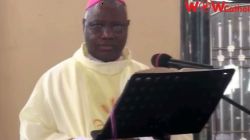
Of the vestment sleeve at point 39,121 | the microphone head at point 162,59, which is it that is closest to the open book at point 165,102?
the microphone head at point 162,59

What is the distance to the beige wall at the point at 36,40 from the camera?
2.73 m

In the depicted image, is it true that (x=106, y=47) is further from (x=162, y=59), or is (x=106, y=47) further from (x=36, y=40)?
(x=36, y=40)

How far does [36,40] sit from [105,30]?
1.03 meters

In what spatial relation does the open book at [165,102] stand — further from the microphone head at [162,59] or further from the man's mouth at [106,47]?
the man's mouth at [106,47]

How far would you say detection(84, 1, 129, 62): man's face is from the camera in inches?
70.9

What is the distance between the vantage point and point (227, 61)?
8.58 feet

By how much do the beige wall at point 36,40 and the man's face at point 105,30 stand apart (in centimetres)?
89

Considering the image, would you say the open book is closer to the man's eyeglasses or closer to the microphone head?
the microphone head

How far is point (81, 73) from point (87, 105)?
0.45 ft

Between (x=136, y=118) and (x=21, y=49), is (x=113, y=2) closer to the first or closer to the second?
(x=136, y=118)

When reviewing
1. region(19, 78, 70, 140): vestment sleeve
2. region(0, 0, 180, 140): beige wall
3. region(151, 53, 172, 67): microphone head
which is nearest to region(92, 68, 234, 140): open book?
region(151, 53, 172, 67): microphone head

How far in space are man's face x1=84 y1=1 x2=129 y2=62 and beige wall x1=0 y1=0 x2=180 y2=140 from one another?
89 centimetres

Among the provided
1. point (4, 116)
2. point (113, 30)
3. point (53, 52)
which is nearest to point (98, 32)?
point (113, 30)

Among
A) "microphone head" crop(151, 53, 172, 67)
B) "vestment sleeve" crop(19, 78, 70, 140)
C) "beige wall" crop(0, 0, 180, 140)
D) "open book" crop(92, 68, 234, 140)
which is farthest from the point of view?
"beige wall" crop(0, 0, 180, 140)
